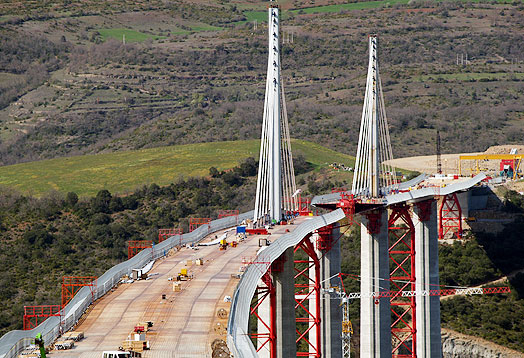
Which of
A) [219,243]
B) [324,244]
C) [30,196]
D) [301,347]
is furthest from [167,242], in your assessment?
[30,196]

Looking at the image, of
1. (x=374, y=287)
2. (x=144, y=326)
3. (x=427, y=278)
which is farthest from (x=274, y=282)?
(x=427, y=278)

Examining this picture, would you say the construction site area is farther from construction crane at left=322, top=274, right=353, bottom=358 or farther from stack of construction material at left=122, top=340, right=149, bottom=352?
construction crane at left=322, top=274, right=353, bottom=358

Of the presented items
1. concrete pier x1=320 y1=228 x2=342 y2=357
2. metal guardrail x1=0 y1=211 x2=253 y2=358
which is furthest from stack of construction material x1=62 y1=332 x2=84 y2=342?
concrete pier x1=320 y1=228 x2=342 y2=357

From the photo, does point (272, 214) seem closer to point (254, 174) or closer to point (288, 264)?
point (288, 264)

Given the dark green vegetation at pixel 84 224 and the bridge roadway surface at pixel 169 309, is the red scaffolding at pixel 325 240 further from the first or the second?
the dark green vegetation at pixel 84 224

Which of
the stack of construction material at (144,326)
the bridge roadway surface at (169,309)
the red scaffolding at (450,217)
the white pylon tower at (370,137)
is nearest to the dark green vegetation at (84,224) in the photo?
the red scaffolding at (450,217)

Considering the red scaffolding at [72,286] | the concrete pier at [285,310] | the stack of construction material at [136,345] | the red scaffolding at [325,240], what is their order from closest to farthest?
the stack of construction material at [136,345] < the red scaffolding at [72,286] < the concrete pier at [285,310] < the red scaffolding at [325,240]

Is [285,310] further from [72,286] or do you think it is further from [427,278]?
[427,278]
